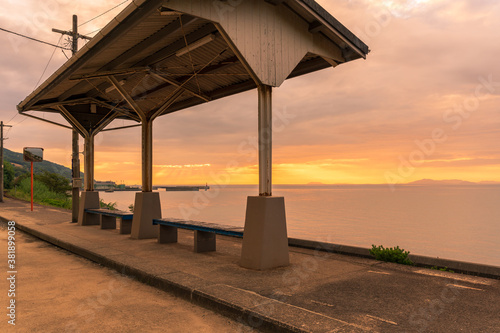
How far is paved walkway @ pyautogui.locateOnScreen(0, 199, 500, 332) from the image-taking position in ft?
14.0

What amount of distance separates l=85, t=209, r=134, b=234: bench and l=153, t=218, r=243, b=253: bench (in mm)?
1893

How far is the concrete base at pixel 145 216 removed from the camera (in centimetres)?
1068

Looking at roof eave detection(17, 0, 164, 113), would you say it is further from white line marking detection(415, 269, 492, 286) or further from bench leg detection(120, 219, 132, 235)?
white line marking detection(415, 269, 492, 286)

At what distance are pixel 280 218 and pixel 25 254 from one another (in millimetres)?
6393

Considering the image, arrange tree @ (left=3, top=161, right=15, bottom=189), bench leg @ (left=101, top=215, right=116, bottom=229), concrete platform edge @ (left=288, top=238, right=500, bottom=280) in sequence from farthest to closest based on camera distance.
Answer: tree @ (left=3, top=161, right=15, bottom=189) < bench leg @ (left=101, top=215, right=116, bottom=229) < concrete platform edge @ (left=288, top=238, right=500, bottom=280)

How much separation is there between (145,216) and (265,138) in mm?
5101

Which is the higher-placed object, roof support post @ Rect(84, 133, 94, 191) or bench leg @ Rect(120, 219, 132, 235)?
roof support post @ Rect(84, 133, 94, 191)

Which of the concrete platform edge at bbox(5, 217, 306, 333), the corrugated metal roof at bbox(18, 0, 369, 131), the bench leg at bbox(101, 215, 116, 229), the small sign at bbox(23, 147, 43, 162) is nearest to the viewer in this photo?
the concrete platform edge at bbox(5, 217, 306, 333)

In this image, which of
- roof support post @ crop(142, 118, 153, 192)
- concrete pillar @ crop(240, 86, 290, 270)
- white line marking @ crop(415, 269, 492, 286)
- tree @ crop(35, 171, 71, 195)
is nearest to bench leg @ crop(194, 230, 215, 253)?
concrete pillar @ crop(240, 86, 290, 270)

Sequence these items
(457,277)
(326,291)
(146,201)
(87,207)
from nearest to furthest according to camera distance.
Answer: (326,291) → (457,277) → (146,201) → (87,207)

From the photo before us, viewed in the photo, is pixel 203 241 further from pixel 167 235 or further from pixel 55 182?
pixel 55 182

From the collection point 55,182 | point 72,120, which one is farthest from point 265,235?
point 55,182

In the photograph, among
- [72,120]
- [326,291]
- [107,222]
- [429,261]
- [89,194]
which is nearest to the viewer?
[326,291]

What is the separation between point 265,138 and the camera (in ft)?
24.3
